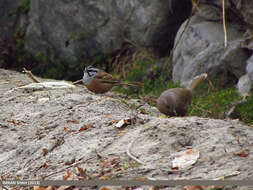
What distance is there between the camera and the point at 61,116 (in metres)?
4.51

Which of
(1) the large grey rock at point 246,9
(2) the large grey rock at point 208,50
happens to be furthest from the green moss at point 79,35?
(1) the large grey rock at point 246,9

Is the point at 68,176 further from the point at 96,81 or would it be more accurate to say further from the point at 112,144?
the point at 96,81

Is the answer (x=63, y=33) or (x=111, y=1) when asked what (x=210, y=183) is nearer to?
(x=111, y=1)

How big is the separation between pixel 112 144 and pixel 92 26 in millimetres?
7366

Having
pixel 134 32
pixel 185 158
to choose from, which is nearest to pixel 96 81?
pixel 185 158

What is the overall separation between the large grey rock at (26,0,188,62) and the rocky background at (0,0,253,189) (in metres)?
0.03

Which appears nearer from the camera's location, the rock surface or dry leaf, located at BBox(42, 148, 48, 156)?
the rock surface

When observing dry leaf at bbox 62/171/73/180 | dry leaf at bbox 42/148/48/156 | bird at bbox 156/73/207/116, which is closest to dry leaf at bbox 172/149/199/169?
dry leaf at bbox 62/171/73/180

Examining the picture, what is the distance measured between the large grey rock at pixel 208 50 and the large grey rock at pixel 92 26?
104cm

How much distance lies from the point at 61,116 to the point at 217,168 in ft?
7.69

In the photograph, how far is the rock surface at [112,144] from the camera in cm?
273

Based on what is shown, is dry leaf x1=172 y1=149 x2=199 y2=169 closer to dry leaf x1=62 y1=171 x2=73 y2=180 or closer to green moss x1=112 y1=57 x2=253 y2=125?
dry leaf x1=62 y1=171 x2=73 y2=180

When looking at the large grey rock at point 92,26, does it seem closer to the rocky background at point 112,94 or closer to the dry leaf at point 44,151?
the rocky background at point 112,94

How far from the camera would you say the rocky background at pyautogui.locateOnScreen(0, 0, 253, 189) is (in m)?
2.95
